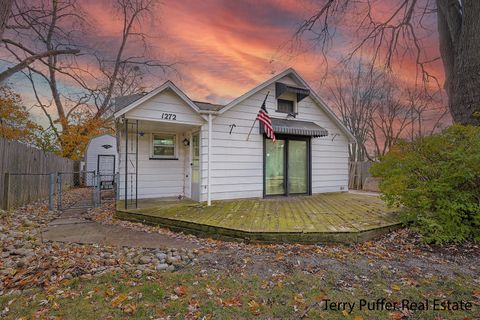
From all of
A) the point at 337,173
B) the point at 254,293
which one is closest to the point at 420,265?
the point at 254,293

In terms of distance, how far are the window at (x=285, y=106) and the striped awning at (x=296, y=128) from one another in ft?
1.57

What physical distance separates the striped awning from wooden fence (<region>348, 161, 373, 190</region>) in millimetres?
6479

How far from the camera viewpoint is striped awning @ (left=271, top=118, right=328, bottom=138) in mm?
8070

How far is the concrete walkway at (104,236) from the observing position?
453 cm

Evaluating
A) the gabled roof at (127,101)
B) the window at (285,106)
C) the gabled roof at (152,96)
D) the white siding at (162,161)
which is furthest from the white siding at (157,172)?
the window at (285,106)

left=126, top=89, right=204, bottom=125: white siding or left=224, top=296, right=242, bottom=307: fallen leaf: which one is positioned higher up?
left=126, top=89, right=204, bottom=125: white siding

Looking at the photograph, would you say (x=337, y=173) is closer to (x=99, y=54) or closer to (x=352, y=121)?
(x=352, y=121)

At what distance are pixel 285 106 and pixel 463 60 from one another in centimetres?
506

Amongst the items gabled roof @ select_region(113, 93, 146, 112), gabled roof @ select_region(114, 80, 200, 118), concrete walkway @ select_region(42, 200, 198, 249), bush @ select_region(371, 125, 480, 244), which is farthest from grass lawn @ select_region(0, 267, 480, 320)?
gabled roof @ select_region(113, 93, 146, 112)

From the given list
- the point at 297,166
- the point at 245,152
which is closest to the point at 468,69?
the point at 297,166

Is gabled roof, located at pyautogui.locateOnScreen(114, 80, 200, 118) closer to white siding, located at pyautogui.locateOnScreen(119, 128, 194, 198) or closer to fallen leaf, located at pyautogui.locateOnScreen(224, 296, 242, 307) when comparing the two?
white siding, located at pyautogui.locateOnScreen(119, 128, 194, 198)

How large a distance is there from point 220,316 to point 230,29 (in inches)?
346

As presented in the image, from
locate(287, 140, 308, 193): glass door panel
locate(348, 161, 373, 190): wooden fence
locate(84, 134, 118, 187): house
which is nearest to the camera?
locate(287, 140, 308, 193): glass door panel

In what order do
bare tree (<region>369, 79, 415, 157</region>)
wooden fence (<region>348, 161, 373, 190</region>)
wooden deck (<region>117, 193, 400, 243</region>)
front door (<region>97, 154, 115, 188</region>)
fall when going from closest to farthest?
wooden deck (<region>117, 193, 400, 243</region>), wooden fence (<region>348, 161, 373, 190</region>), front door (<region>97, 154, 115, 188</region>), bare tree (<region>369, 79, 415, 157</region>)
